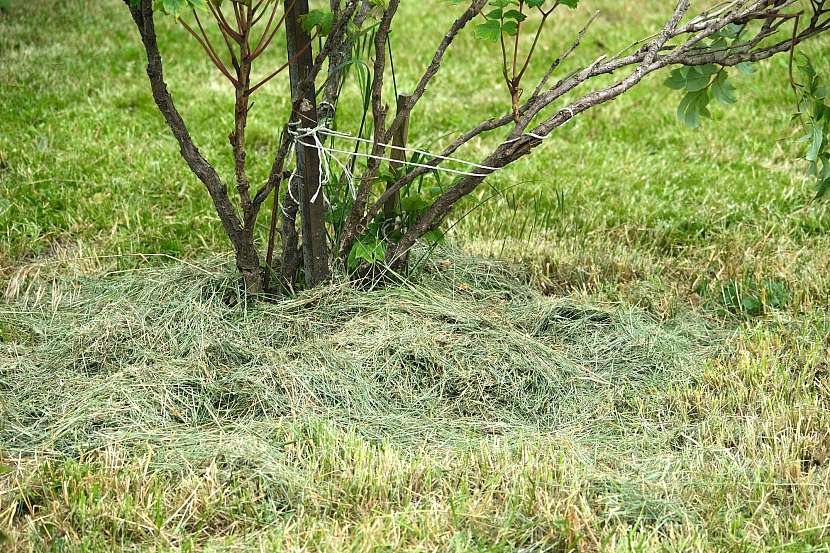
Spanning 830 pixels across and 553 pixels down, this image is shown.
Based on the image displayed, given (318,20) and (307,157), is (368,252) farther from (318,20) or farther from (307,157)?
(318,20)

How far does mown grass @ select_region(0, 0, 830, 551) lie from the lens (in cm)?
242

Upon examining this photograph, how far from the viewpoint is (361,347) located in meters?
3.12

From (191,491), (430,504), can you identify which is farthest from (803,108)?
(191,491)

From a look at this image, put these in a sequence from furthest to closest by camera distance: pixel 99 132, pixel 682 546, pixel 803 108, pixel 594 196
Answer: pixel 99 132 → pixel 594 196 → pixel 803 108 → pixel 682 546

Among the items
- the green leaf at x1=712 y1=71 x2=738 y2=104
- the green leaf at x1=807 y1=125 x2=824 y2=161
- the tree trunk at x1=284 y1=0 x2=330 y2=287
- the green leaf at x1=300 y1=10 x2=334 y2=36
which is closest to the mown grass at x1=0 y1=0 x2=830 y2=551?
the tree trunk at x1=284 y1=0 x2=330 y2=287

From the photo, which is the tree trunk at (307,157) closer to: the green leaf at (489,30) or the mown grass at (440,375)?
the mown grass at (440,375)

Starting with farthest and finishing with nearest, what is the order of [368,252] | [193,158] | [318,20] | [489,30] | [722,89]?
[722,89] → [368,252] → [193,158] → [489,30] → [318,20]

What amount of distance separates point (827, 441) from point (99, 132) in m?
4.31

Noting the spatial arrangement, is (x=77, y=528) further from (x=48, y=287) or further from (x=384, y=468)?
(x=48, y=287)

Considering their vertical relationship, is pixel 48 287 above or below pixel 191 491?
above

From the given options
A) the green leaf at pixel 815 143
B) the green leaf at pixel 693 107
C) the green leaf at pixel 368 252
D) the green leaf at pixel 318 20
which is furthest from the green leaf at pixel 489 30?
the green leaf at pixel 815 143

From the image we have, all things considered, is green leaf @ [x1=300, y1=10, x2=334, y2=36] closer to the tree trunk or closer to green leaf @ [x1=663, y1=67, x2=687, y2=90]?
the tree trunk

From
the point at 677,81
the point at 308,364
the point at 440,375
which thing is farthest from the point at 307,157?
the point at 677,81

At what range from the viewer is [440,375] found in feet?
10.1
